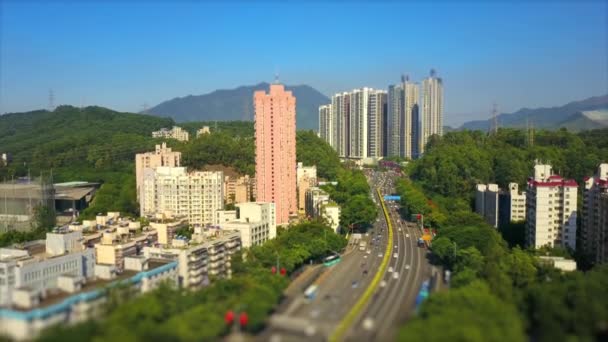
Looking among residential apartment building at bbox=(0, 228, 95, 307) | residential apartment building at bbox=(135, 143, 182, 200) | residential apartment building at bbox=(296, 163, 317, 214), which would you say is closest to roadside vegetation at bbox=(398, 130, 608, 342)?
residential apartment building at bbox=(296, 163, 317, 214)

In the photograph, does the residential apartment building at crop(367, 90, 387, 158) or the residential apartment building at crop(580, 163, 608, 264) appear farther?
the residential apartment building at crop(367, 90, 387, 158)

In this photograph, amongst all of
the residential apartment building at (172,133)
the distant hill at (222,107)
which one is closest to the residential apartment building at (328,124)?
the residential apartment building at (172,133)

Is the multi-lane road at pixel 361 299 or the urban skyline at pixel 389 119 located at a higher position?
the urban skyline at pixel 389 119

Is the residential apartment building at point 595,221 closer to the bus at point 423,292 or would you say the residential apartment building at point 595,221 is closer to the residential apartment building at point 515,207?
the residential apartment building at point 515,207

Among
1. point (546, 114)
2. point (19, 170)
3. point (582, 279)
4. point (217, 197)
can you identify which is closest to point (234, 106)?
point (546, 114)

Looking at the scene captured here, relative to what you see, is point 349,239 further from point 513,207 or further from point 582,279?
point 582,279

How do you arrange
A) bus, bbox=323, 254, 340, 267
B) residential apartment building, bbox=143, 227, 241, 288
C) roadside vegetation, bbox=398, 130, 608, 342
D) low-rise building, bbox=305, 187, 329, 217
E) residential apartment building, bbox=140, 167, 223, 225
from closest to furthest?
roadside vegetation, bbox=398, 130, 608, 342 → residential apartment building, bbox=143, 227, 241, 288 → bus, bbox=323, 254, 340, 267 → residential apartment building, bbox=140, 167, 223, 225 → low-rise building, bbox=305, 187, 329, 217

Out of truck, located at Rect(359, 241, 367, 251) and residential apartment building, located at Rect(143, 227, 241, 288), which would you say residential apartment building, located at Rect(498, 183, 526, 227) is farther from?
residential apartment building, located at Rect(143, 227, 241, 288)
